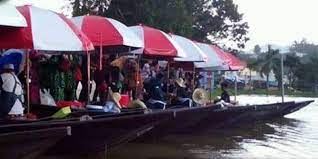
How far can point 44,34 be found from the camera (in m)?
9.29

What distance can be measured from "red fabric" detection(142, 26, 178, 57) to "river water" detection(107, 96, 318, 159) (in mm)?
2276

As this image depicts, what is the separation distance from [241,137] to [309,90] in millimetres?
51052

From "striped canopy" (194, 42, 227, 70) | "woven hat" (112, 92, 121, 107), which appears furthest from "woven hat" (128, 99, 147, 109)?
"striped canopy" (194, 42, 227, 70)

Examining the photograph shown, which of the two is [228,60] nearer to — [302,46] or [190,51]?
[190,51]

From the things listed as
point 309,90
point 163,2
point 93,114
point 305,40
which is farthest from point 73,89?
point 305,40

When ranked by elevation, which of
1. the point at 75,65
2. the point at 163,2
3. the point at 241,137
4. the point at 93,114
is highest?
the point at 163,2

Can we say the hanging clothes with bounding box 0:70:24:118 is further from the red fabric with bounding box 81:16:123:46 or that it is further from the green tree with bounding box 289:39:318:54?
the green tree with bounding box 289:39:318:54

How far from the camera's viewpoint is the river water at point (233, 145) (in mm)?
11891

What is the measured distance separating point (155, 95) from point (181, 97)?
214 cm

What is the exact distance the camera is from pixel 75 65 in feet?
41.5

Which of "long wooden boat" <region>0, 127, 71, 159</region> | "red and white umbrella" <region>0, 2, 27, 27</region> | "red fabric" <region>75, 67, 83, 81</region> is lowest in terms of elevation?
"long wooden boat" <region>0, 127, 71, 159</region>

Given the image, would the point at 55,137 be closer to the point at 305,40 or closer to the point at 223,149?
the point at 223,149

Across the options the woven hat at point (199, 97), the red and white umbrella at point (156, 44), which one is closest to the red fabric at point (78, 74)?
the red and white umbrella at point (156, 44)

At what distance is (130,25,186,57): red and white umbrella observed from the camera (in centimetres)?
1399
